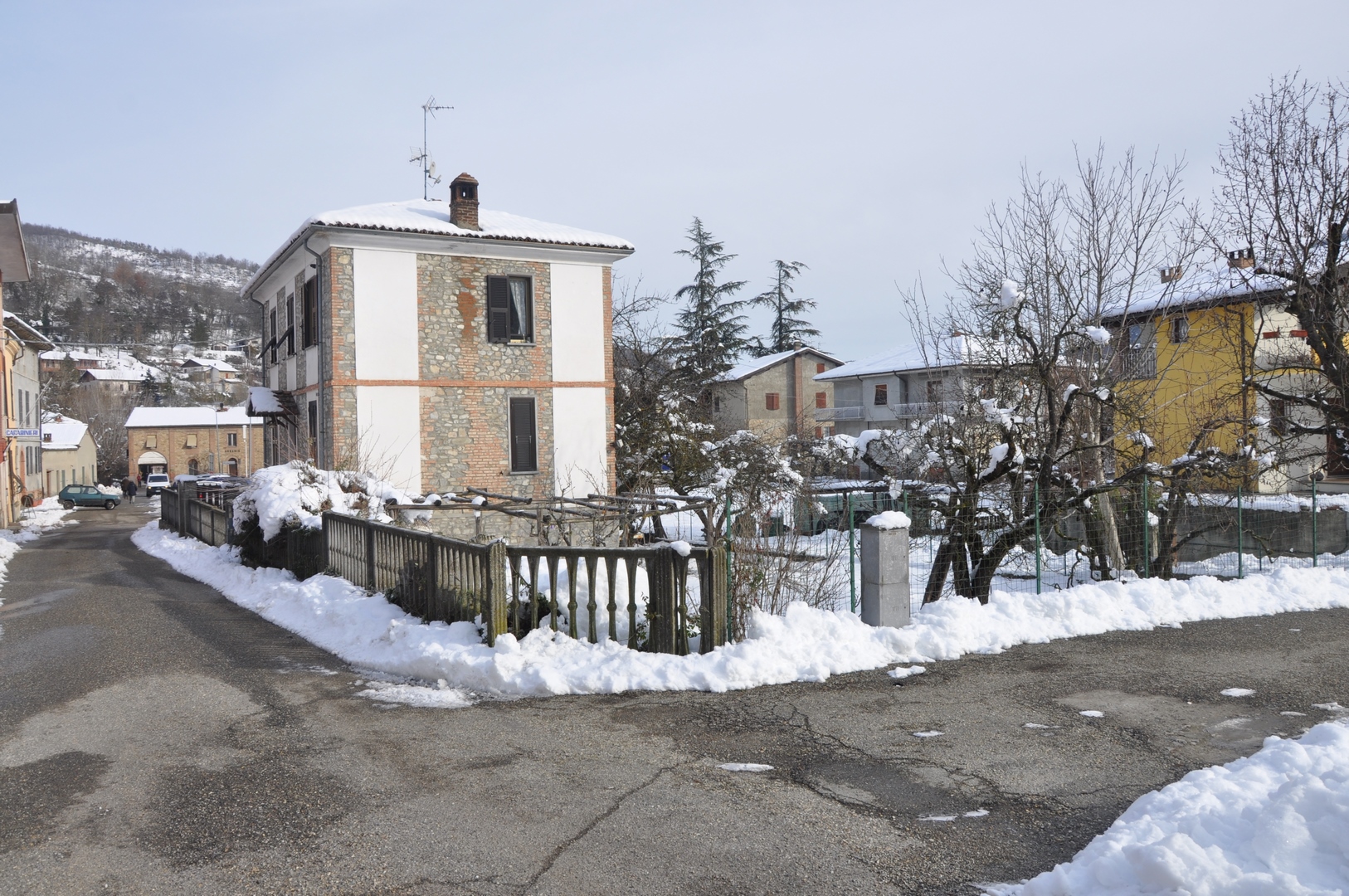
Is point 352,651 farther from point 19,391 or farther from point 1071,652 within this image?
point 19,391

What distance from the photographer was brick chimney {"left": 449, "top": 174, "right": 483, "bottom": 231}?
77.3 ft

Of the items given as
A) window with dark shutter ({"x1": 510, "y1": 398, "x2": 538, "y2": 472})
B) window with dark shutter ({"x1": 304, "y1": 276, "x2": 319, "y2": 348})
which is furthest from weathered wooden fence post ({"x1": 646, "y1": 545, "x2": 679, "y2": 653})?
window with dark shutter ({"x1": 304, "y1": 276, "x2": 319, "y2": 348})

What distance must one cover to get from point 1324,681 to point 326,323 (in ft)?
65.7

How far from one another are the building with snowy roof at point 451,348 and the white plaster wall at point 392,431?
0.03 m

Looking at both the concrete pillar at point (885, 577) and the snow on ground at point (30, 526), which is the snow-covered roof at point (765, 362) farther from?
the concrete pillar at point (885, 577)

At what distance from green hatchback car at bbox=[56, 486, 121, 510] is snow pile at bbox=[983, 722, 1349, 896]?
187 ft

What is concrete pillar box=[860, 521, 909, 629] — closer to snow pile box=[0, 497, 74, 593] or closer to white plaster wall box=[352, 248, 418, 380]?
snow pile box=[0, 497, 74, 593]

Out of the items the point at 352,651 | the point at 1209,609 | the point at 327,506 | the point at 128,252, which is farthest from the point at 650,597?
the point at 128,252

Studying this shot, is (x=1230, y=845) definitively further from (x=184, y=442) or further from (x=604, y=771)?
(x=184, y=442)

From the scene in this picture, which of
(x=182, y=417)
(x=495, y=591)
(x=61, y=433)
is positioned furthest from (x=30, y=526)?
(x=182, y=417)

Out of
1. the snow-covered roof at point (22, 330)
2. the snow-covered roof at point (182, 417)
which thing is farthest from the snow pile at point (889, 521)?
the snow-covered roof at point (182, 417)

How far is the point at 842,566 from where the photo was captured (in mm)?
11047

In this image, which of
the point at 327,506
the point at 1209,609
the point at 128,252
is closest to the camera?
the point at 1209,609

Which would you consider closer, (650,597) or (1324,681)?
(1324,681)
